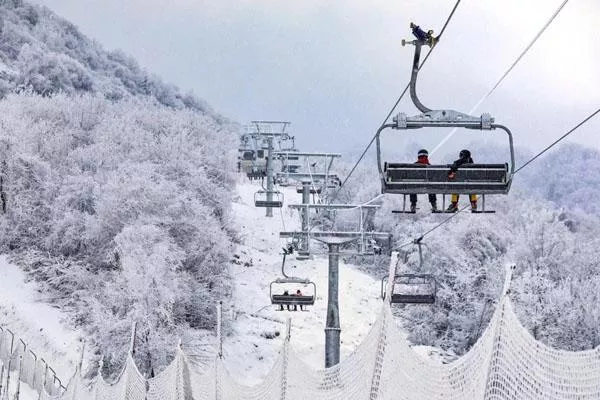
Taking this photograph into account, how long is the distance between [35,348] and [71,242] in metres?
7.91

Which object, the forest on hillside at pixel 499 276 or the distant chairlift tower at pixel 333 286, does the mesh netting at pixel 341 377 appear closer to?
the distant chairlift tower at pixel 333 286

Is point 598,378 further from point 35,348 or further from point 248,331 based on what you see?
point 248,331

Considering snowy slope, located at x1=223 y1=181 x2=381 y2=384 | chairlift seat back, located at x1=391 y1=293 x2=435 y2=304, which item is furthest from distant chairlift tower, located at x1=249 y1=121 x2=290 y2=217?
chairlift seat back, located at x1=391 y1=293 x2=435 y2=304

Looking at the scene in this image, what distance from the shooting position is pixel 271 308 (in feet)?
129

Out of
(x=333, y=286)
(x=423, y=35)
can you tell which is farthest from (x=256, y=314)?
(x=423, y=35)

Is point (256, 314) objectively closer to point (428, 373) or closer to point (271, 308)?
point (271, 308)

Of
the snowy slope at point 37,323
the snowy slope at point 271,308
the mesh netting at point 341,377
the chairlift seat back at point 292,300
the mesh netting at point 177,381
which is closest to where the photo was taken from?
the mesh netting at point 341,377

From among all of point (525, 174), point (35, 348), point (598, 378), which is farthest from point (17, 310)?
point (525, 174)

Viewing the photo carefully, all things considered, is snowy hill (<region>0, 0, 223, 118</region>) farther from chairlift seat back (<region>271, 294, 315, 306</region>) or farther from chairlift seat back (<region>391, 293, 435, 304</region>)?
chairlift seat back (<region>391, 293, 435, 304</region>)

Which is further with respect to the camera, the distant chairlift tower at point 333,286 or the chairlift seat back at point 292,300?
the chairlift seat back at point 292,300

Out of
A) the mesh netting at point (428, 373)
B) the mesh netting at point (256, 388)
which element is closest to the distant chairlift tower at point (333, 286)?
the mesh netting at point (256, 388)

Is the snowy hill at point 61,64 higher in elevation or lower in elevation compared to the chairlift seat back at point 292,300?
higher

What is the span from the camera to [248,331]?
35719 mm

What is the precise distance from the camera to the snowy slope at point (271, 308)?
3325 cm
